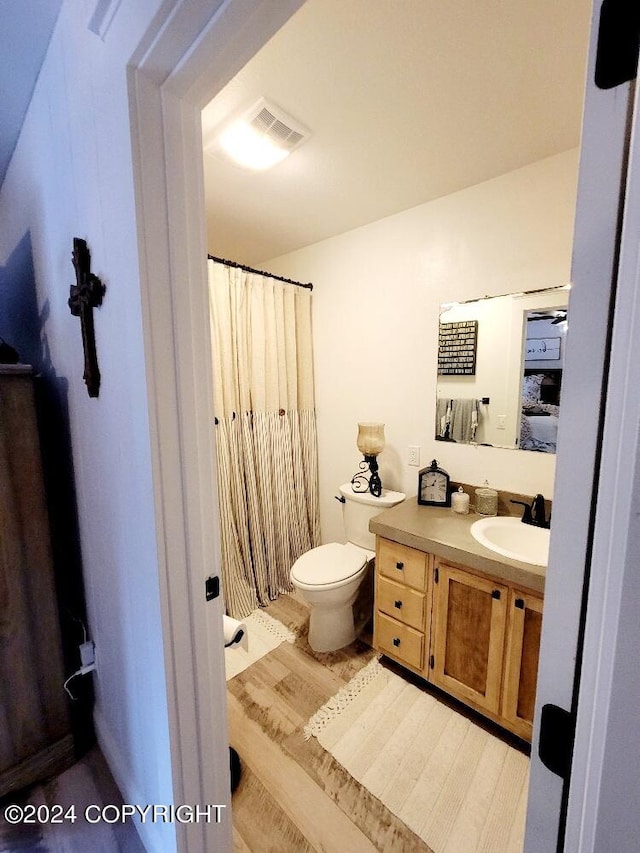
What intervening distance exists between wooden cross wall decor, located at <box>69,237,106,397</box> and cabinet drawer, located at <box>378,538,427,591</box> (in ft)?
4.36

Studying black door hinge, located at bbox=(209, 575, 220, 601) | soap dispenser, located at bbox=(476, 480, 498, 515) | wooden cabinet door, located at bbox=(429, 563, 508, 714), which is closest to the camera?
black door hinge, located at bbox=(209, 575, 220, 601)

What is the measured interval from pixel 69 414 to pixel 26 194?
3.03ft

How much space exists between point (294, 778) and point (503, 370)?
1.90m

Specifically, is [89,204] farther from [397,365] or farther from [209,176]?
[397,365]

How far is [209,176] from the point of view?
4.96ft

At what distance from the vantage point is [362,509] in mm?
1998

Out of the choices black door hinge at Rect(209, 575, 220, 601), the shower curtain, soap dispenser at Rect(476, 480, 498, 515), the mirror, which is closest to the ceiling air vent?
the shower curtain

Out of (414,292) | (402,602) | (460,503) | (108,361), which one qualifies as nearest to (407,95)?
(414,292)

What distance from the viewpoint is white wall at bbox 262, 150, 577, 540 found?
154cm

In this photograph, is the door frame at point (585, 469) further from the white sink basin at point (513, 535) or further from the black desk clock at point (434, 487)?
the black desk clock at point (434, 487)

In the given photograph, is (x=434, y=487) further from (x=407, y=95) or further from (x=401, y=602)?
(x=407, y=95)

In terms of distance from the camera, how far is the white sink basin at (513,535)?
4.81 feet

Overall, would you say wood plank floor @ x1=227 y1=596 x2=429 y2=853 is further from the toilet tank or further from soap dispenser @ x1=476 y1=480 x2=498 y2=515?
soap dispenser @ x1=476 y1=480 x2=498 y2=515

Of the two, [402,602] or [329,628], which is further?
[329,628]
